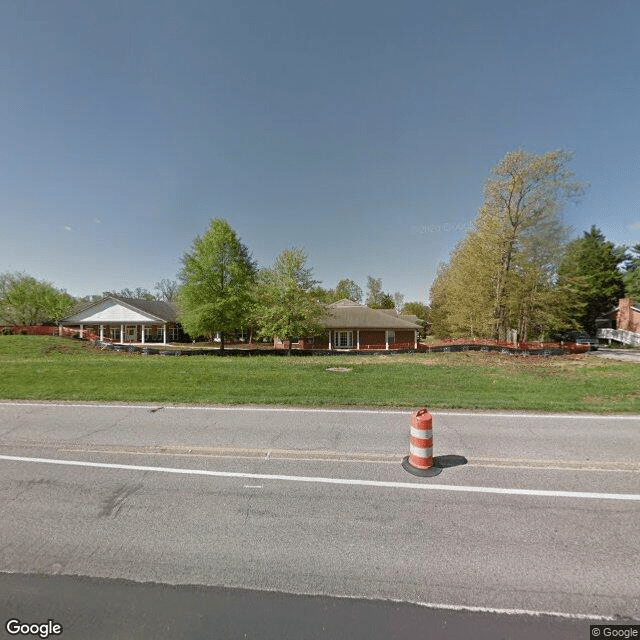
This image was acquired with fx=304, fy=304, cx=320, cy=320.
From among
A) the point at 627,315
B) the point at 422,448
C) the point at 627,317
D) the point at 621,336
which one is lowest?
the point at 422,448

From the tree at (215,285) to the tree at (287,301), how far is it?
4.66ft

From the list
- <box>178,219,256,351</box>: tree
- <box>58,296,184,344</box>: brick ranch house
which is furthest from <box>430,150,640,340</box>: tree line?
<box>58,296,184,344</box>: brick ranch house

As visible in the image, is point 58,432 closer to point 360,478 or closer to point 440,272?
point 360,478

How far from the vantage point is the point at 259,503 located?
13.4ft

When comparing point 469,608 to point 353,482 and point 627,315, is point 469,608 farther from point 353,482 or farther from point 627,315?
point 627,315

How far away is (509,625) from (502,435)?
175 inches

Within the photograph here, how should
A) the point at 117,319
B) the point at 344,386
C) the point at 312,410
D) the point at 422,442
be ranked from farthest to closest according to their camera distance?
the point at 117,319, the point at 344,386, the point at 312,410, the point at 422,442

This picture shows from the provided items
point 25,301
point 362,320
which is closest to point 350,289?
point 362,320

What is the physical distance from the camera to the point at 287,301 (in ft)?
80.9

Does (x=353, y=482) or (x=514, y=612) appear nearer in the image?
(x=514, y=612)

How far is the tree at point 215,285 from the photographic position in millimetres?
24031

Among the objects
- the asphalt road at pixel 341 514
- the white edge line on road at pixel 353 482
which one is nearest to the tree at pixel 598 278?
the asphalt road at pixel 341 514

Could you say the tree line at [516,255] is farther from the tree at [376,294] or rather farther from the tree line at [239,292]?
the tree at [376,294]

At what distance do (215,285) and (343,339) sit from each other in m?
15.2
